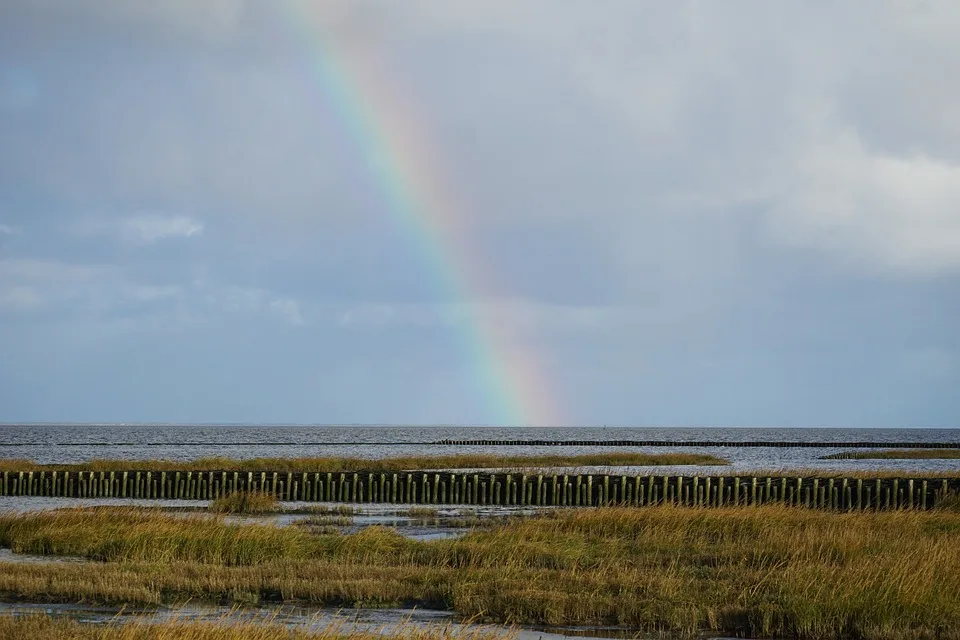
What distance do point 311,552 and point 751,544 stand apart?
28.3ft

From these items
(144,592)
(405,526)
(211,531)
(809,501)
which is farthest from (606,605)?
(809,501)

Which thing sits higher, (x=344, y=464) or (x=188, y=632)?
(x=188, y=632)

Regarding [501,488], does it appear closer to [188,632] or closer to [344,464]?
[344,464]

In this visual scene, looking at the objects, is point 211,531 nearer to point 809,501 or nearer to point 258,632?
point 258,632

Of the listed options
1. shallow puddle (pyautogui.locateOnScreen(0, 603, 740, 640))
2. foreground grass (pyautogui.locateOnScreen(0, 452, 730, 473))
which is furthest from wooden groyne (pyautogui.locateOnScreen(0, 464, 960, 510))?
shallow puddle (pyautogui.locateOnScreen(0, 603, 740, 640))

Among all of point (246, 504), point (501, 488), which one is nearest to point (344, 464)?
point (501, 488)

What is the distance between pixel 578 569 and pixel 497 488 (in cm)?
1977

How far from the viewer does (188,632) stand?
35.2ft

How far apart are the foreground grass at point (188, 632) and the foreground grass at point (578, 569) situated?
2608 mm

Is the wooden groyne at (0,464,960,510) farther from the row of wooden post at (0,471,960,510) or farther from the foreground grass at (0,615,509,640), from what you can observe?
the foreground grass at (0,615,509,640)

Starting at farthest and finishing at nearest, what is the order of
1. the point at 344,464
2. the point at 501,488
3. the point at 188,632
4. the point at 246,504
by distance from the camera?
the point at 344,464
the point at 501,488
the point at 246,504
the point at 188,632

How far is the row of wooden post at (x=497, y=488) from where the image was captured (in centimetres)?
3241

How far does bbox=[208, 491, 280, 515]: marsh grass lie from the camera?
3173 centimetres

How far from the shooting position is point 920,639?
1279 centimetres
